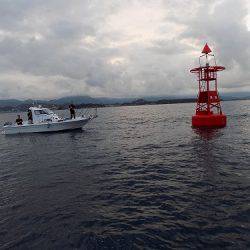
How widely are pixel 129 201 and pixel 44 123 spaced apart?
32098 millimetres

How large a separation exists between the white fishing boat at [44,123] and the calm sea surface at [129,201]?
19162 millimetres

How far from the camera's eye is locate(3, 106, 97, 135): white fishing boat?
43.0 metres

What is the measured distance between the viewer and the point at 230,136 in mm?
30906

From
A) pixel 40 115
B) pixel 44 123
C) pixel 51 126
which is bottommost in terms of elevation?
pixel 51 126

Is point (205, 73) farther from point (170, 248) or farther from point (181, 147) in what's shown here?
point (170, 248)

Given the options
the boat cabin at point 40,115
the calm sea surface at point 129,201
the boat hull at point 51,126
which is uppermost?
the boat cabin at point 40,115

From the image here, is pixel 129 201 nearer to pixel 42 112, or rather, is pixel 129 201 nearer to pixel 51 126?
pixel 51 126

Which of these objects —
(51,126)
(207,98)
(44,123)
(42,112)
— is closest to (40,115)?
(42,112)

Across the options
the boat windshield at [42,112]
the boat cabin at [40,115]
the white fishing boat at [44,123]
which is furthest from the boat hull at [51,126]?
the boat windshield at [42,112]

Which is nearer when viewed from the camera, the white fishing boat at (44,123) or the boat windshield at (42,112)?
the white fishing boat at (44,123)

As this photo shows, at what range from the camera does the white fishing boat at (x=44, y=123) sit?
42969 mm

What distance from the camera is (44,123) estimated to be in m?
42.8

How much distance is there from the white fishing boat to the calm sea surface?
62.9 feet

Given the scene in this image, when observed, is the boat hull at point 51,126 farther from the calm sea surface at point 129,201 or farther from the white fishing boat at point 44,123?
the calm sea surface at point 129,201
